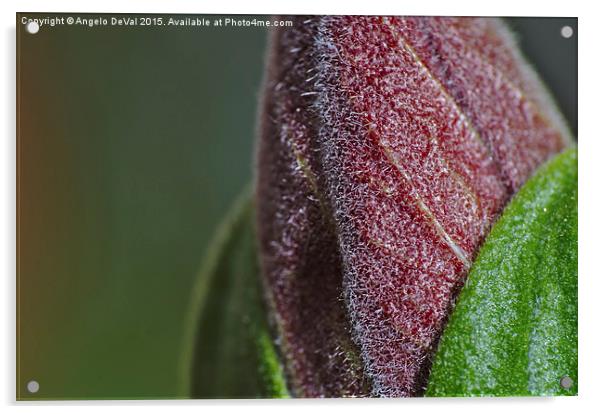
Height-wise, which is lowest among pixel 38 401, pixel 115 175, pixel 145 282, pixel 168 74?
A: pixel 38 401

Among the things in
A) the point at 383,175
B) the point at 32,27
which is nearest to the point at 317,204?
the point at 383,175

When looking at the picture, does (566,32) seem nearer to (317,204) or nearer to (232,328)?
(317,204)

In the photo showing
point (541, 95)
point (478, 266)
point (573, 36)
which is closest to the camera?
point (478, 266)
